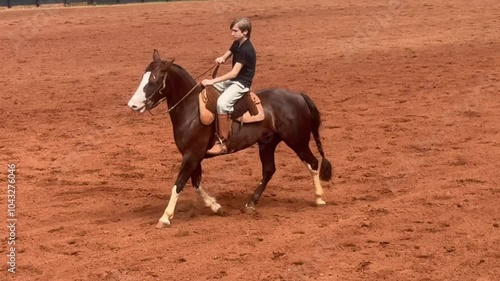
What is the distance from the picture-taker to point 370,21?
87.1ft

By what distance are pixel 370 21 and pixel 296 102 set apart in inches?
664

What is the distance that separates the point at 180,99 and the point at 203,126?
425 millimetres

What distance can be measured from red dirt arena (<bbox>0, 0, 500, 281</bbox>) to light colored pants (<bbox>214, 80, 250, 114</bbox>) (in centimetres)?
125

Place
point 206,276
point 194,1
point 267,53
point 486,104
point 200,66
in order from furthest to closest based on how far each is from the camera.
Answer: point 194,1
point 267,53
point 200,66
point 486,104
point 206,276

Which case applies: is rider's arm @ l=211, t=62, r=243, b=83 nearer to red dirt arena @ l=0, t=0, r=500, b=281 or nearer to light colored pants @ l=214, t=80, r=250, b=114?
light colored pants @ l=214, t=80, r=250, b=114

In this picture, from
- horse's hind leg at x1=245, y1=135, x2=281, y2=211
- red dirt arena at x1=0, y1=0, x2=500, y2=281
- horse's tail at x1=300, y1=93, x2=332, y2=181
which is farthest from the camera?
horse's tail at x1=300, y1=93, x2=332, y2=181

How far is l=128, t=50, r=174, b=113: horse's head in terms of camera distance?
9.55 metres

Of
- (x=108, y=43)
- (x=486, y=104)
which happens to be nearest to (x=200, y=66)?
(x=108, y=43)

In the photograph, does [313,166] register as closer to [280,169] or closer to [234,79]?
[234,79]

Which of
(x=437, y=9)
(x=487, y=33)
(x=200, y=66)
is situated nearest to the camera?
(x=200, y=66)

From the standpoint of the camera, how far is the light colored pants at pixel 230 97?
32.1ft

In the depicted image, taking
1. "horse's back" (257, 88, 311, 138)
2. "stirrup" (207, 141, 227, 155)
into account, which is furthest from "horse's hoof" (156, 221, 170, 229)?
"horse's back" (257, 88, 311, 138)

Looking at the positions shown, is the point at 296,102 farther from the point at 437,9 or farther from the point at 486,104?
the point at 437,9

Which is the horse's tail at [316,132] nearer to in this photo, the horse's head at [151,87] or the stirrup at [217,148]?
the stirrup at [217,148]
